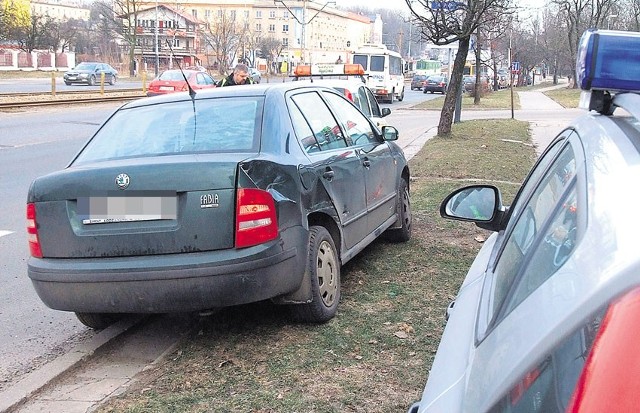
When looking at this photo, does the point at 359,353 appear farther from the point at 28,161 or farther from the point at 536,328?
the point at 28,161

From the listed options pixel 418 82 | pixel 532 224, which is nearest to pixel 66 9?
pixel 418 82

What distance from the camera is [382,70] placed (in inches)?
1574

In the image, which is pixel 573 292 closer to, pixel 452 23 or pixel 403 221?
pixel 403 221

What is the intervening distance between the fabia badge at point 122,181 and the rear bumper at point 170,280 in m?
0.41

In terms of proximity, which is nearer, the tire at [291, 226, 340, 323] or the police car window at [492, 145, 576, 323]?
the police car window at [492, 145, 576, 323]

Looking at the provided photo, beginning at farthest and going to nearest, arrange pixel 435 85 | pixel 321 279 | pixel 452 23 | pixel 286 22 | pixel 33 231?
pixel 286 22 < pixel 435 85 < pixel 452 23 < pixel 321 279 < pixel 33 231

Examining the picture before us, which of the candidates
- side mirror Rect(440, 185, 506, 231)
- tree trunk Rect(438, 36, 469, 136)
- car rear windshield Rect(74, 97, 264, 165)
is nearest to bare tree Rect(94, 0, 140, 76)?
tree trunk Rect(438, 36, 469, 136)

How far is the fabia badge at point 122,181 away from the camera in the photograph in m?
4.37

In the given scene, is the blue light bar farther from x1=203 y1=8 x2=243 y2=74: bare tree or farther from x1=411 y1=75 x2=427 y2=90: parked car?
x1=203 y1=8 x2=243 y2=74: bare tree

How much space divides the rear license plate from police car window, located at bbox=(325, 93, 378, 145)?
2.24 m

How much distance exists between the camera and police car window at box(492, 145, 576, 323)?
189 centimetres

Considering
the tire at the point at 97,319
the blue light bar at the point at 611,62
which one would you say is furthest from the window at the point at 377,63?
the blue light bar at the point at 611,62

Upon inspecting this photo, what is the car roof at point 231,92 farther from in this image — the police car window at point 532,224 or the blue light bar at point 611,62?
the blue light bar at point 611,62

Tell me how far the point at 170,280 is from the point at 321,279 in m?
1.09
